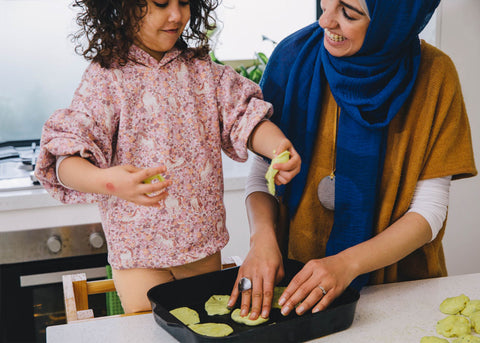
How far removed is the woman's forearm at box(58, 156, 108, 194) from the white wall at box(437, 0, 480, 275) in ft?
5.60

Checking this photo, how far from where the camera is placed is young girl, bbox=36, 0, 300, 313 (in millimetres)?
1017

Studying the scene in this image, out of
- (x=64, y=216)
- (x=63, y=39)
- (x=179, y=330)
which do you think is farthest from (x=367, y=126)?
(x=63, y=39)

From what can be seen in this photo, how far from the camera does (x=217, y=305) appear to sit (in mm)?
1049

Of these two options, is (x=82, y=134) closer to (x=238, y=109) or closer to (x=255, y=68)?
(x=238, y=109)

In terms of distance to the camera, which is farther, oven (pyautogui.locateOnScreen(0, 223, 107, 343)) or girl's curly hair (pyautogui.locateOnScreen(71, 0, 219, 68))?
oven (pyautogui.locateOnScreen(0, 223, 107, 343))

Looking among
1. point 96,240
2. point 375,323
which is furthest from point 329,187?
point 96,240

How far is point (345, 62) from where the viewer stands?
1.22 m

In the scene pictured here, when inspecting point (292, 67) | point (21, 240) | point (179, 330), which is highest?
point (292, 67)

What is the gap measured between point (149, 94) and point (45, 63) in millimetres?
1490

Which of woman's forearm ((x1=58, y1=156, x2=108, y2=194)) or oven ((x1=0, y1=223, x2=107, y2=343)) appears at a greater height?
woman's forearm ((x1=58, y1=156, x2=108, y2=194))

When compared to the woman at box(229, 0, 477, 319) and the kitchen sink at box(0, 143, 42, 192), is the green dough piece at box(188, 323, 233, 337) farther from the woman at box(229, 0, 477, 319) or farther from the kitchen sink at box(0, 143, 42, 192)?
the kitchen sink at box(0, 143, 42, 192)

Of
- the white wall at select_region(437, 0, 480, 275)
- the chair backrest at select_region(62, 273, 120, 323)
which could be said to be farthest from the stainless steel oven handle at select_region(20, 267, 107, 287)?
the white wall at select_region(437, 0, 480, 275)

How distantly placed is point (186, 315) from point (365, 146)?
54cm

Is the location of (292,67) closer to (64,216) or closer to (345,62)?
(345,62)
